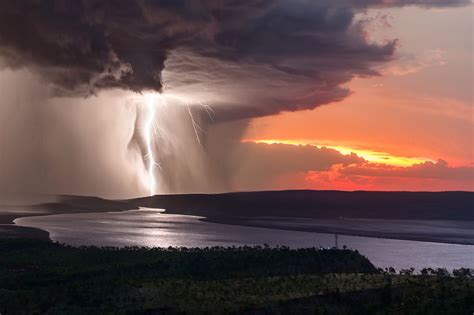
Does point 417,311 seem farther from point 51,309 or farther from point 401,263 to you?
point 401,263

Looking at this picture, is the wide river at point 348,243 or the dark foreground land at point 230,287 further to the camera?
the wide river at point 348,243

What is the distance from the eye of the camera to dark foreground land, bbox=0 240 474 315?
49094mm

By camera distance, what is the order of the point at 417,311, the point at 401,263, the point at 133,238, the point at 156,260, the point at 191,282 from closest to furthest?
the point at 417,311 → the point at 191,282 → the point at 156,260 → the point at 401,263 → the point at 133,238

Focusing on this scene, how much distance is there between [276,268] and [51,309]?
2938cm

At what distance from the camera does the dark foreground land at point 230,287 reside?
49.1m

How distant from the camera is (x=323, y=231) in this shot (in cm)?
17288

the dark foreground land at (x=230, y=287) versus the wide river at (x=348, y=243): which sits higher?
the wide river at (x=348, y=243)

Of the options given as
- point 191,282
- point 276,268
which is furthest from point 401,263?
point 191,282

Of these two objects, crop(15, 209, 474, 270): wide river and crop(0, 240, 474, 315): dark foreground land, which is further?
crop(15, 209, 474, 270): wide river

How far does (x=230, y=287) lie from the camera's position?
186 feet

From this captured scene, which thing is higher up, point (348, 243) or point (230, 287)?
point (348, 243)

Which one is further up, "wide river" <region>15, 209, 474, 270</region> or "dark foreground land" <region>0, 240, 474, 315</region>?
"wide river" <region>15, 209, 474, 270</region>

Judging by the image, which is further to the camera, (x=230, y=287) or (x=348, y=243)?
(x=348, y=243)

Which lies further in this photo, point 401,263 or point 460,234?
point 460,234
